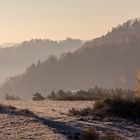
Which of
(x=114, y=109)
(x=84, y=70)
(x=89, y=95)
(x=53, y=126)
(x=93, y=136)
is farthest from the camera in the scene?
(x=84, y=70)

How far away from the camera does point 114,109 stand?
86.1 feet

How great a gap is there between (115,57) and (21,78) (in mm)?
29540

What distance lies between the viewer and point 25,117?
2247 centimetres

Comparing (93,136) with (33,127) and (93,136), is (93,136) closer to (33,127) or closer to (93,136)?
(93,136)

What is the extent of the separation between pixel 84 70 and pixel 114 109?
161664 millimetres

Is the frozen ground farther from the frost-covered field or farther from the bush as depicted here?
the bush

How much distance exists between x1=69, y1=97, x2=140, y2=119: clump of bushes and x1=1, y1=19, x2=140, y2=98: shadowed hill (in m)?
142

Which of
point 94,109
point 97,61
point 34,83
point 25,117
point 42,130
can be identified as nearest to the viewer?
point 42,130

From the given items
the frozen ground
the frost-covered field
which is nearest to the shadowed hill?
the frozen ground

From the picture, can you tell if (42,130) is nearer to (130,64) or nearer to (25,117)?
(25,117)

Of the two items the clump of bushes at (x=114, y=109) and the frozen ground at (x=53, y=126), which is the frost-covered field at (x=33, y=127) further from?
the clump of bushes at (x=114, y=109)

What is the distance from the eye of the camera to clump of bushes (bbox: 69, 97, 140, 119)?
84.0 ft

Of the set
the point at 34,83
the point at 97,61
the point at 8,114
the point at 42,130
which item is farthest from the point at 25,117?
the point at 97,61

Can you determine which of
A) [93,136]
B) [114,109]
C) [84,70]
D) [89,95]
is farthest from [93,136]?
[84,70]
